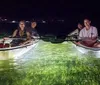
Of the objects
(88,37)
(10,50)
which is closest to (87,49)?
(88,37)

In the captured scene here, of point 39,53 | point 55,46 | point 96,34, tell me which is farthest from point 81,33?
point 39,53

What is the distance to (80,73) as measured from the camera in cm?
242

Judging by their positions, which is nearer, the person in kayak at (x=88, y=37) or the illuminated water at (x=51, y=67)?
the illuminated water at (x=51, y=67)

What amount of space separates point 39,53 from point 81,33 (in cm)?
59

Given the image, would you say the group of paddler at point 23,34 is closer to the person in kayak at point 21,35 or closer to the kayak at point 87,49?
the person in kayak at point 21,35

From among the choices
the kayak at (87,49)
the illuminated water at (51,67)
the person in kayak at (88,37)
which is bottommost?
the illuminated water at (51,67)

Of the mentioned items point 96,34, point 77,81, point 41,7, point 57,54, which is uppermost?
point 41,7

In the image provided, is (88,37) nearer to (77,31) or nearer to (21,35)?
(77,31)

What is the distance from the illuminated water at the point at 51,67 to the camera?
237cm

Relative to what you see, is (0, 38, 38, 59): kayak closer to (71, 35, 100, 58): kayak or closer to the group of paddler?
the group of paddler

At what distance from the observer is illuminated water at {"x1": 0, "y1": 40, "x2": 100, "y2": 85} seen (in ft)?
7.76

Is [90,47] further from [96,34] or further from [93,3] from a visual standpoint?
[93,3]

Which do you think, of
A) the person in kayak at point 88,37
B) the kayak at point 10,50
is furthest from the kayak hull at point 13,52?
the person in kayak at point 88,37

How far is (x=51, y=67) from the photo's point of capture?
7.91ft
